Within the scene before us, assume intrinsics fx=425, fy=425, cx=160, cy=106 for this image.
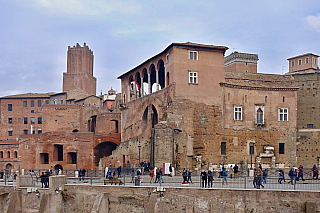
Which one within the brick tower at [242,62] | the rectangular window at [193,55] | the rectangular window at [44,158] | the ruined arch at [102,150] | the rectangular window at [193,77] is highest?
the brick tower at [242,62]

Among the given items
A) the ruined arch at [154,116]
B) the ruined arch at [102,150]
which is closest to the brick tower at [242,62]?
the ruined arch at [154,116]

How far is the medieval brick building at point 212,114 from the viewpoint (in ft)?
138

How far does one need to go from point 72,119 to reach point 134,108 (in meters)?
26.0

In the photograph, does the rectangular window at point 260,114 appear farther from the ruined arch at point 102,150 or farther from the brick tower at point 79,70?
the brick tower at point 79,70

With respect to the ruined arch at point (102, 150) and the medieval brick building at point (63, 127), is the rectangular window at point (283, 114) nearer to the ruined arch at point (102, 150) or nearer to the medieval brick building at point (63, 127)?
the medieval brick building at point (63, 127)

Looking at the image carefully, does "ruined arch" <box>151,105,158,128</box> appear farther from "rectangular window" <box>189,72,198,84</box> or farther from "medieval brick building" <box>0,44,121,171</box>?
"medieval brick building" <box>0,44,121,171</box>

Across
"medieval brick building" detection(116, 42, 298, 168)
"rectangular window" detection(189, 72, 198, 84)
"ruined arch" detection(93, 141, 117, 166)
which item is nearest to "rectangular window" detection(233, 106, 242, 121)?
"medieval brick building" detection(116, 42, 298, 168)

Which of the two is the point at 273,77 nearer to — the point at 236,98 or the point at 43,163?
the point at 236,98

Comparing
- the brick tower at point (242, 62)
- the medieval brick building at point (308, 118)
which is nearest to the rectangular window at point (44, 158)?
the brick tower at point (242, 62)

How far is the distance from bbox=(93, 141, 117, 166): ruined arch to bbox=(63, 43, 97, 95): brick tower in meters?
48.1

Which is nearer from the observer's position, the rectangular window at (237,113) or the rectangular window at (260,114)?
the rectangular window at (237,113)

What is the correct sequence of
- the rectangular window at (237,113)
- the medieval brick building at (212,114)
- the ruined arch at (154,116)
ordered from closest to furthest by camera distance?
the medieval brick building at (212,114)
the rectangular window at (237,113)
the ruined arch at (154,116)

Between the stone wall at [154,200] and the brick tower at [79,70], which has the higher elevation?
the brick tower at [79,70]

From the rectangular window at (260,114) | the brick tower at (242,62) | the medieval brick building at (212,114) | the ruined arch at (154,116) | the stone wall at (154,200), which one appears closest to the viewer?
the stone wall at (154,200)
